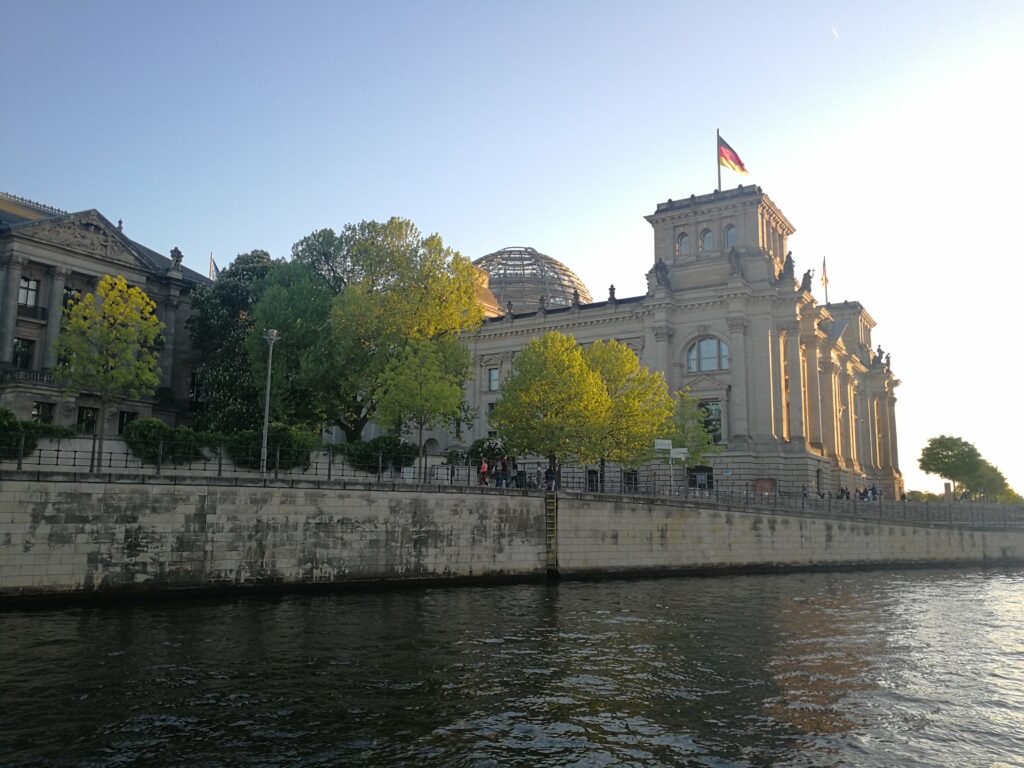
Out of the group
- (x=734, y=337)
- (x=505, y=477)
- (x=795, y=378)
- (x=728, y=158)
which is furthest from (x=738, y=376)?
(x=505, y=477)

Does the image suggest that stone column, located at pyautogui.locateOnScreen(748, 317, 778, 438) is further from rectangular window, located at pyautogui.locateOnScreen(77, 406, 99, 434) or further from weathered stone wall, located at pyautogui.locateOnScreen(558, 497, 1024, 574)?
rectangular window, located at pyautogui.locateOnScreen(77, 406, 99, 434)

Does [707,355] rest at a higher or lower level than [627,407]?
higher

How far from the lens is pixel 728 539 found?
4372 cm

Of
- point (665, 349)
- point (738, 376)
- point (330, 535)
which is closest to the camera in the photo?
point (330, 535)

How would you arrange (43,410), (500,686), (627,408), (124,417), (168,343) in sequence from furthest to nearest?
(168,343) → (124,417) → (43,410) → (627,408) → (500,686)

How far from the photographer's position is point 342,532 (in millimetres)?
32250

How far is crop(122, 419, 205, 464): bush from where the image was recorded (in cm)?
3164

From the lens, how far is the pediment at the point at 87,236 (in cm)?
5531

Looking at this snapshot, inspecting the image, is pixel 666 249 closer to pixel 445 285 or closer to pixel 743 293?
pixel 743 293

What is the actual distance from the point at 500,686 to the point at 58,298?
169 ft

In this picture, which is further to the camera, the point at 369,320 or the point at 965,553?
the point at 965,553

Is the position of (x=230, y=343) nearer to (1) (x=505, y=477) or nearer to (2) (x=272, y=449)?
(2) (x=272, y=449)

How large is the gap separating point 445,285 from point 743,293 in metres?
31.7

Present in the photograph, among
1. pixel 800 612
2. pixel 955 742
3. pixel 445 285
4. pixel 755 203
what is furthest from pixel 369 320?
pixel 755 203
